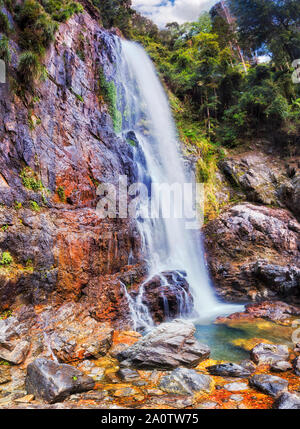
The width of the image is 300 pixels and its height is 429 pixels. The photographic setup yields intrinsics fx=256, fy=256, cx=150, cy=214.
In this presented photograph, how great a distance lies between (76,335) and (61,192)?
4686mm

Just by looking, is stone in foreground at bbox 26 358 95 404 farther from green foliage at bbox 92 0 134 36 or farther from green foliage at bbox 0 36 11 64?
green foliage at bbox 92 0 134 36

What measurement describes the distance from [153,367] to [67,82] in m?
11.8

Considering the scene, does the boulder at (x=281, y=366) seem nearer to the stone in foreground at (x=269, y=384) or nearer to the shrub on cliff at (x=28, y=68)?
the stone in foreground at (x=269, y=384)

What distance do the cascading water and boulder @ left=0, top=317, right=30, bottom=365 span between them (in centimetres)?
356

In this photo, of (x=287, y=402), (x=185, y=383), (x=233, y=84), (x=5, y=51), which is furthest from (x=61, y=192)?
(x=233, y=84)

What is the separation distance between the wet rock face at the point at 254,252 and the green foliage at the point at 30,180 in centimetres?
892

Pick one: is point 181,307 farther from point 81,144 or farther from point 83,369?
point 81,144

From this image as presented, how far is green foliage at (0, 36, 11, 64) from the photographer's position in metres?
7.75

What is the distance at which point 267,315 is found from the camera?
9242 mm

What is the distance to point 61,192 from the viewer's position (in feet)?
29.5

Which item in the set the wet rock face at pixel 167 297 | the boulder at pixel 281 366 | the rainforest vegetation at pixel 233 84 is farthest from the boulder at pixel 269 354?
the rainforest vegetation at pixel 233 84

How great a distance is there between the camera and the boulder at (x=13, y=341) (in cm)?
543
